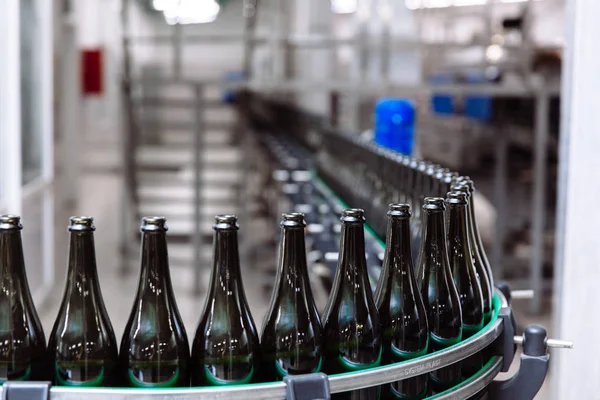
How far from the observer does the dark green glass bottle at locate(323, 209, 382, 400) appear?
115 cm

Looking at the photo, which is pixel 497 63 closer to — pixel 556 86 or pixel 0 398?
pixel 556 86

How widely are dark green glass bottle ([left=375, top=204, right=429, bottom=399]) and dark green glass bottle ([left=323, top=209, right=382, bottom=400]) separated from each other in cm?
3

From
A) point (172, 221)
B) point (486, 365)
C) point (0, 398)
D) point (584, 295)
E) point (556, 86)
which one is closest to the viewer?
point (0, 398)

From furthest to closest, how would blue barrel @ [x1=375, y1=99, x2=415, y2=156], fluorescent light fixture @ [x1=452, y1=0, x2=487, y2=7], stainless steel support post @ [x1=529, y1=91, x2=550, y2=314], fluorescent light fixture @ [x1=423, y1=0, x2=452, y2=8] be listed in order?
fluorescent light fixture @ [x1=423, y1=0, x2=452, y2=8], fluorescent light fixture @ [x1=452, y1=0, x2=487, y2=7], stainless steel support post @ [x1=529, y1=91, x2=550, y2=314], blue barrel @ [x1=375, y1=99, x2=415, y2=156]

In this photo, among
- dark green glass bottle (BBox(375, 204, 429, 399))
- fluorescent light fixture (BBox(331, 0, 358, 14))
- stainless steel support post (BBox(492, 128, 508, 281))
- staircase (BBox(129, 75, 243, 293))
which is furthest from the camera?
fluorescent light fixture (BBox(331, 0, 358, 14))

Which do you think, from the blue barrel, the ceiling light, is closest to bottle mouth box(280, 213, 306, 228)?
the blue barrel

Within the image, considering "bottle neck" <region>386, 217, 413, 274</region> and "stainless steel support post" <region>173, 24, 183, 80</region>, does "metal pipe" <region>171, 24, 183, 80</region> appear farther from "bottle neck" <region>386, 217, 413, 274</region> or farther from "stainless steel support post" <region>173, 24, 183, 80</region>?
"bottle neck" <region>386, 217, 413, 274</region>

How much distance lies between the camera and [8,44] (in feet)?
14.5

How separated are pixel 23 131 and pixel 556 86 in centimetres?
330

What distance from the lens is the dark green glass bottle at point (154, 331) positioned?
1089mm

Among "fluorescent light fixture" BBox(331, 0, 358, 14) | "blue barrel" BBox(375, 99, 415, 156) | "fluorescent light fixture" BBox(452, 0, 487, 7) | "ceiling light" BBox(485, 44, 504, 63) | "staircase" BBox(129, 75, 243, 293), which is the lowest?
"staircase" BBox(129, 75, 243, 293)

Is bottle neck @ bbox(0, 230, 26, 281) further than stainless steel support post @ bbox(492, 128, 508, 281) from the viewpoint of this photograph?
No

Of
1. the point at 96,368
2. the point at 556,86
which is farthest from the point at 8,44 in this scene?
the point at 96,368

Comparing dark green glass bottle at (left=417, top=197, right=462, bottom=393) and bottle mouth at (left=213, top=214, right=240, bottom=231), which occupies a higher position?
bottle mouth at (left=213, top=214, right=240, bottom=231)
